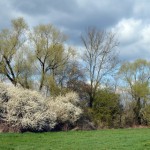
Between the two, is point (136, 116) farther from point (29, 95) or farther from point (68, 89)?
point (29, 95)

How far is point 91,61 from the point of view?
5772 centimetres

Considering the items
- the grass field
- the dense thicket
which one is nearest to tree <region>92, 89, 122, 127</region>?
the dense thicket

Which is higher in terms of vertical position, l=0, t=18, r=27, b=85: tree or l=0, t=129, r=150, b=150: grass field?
l=0, t=18, r=27, b=85: tree

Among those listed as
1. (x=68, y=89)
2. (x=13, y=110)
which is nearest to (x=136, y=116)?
(x=68, y=89)

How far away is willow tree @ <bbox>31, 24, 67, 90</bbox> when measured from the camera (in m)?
50.6

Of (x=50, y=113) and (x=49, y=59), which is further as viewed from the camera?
(x=49, y=59)

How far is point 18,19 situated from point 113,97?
1956 cm

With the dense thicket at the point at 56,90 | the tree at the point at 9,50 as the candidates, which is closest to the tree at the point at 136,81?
the dense thicket at the point at 56,90

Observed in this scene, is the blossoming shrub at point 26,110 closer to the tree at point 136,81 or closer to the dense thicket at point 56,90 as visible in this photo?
the dense thicket at point 56,90

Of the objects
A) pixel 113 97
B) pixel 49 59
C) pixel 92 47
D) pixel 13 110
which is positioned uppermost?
pixel 92 47

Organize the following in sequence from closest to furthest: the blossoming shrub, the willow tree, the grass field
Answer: the grass field < the blossoming shrub < the willow tree

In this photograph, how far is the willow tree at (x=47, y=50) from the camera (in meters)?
50.6

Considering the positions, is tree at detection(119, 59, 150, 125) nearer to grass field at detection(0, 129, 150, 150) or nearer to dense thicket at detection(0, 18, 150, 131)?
dense thicket at detection(0, 18, 150, 131)

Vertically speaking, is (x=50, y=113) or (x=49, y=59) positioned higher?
(x=49, y=59)
